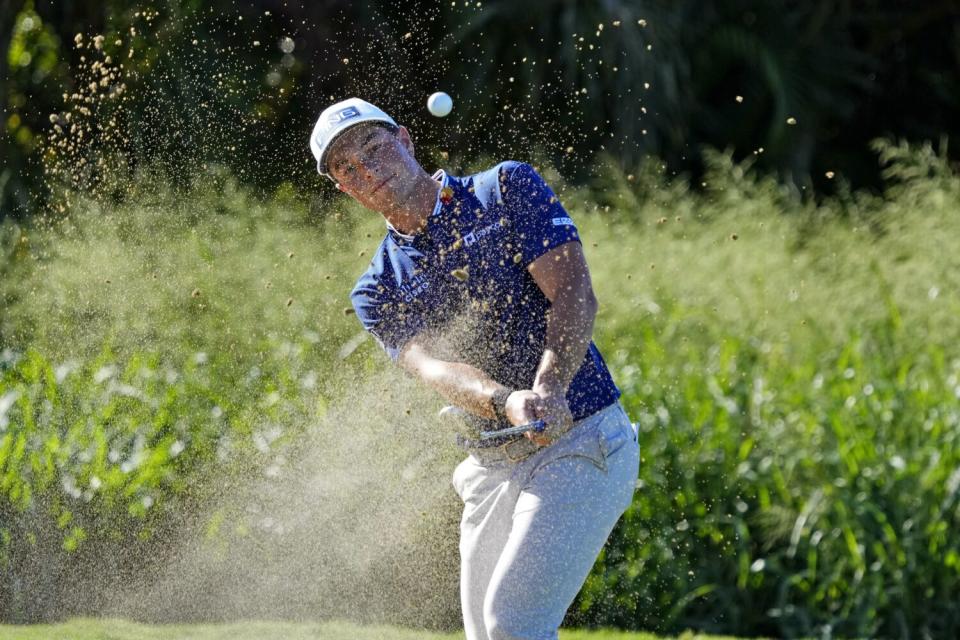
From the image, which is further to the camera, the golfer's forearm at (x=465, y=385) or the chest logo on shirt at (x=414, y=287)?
the chest logo on shirt at (x=414, y=287)

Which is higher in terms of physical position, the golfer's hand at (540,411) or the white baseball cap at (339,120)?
the white baseball cap at (339,120)

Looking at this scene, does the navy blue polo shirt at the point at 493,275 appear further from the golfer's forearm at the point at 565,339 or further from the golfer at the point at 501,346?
the golfer's forearm at the point at 565,339

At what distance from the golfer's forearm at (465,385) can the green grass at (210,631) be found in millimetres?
1930

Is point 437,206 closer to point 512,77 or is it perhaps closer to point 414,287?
point 414,287

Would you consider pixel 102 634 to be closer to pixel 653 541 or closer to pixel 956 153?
pixel 653 541

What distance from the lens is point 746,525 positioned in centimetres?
586

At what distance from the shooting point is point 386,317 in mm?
3840

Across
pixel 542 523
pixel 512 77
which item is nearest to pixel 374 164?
pixel 542 523

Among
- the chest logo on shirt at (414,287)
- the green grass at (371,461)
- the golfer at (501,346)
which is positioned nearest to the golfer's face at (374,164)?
the golfer at (501,346)

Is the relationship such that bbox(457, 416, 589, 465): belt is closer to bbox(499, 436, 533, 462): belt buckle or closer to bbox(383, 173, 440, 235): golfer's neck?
bbox(499, 436, 533, 462): belt buckle

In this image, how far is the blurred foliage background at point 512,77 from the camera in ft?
31.8

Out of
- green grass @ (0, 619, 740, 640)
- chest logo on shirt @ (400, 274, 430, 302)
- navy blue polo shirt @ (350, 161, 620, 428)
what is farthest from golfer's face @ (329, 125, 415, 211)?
green grass @ (0, 619, 740, 640)

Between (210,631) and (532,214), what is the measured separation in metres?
2.51

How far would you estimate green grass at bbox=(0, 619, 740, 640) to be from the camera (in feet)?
16.6
